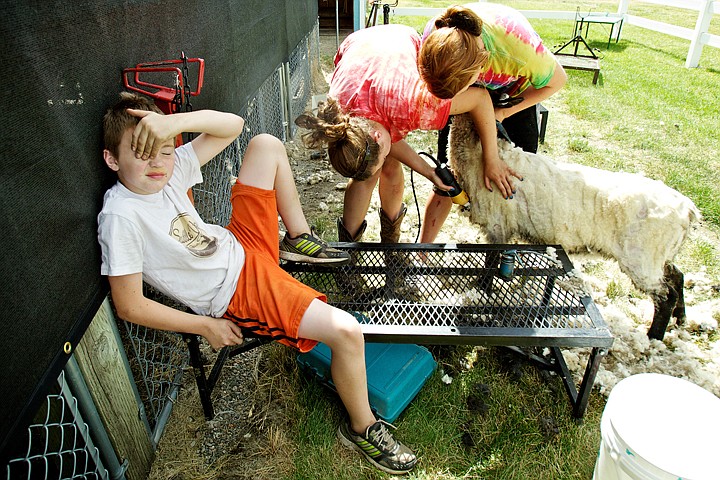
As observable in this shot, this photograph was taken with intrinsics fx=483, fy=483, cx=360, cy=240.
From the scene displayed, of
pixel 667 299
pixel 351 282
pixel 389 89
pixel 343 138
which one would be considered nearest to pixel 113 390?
pixel 351 282

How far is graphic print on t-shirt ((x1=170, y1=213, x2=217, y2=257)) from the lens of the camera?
70.6 inches

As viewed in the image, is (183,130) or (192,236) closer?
(183,130)

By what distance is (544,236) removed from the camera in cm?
271

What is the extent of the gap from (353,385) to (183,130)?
46.2 inches

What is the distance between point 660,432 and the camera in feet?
4.93

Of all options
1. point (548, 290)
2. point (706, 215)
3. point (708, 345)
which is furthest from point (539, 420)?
point (706, 215)

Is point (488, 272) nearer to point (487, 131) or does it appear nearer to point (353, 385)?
point (487, 131)

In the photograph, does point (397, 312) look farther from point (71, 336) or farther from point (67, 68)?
point (67, 68)

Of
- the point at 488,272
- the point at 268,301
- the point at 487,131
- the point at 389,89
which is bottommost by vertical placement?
the point at 488,272

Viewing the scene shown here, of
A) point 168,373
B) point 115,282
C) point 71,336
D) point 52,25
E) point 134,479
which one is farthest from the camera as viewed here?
point 168,373

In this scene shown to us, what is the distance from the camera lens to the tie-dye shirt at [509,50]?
2490mm

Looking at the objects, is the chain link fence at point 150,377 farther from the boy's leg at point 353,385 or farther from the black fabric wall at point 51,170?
the boy's leg at point 353,385

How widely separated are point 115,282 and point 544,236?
2.16 m

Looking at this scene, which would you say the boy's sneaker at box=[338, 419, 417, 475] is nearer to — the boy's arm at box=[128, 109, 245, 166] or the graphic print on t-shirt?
the graphic print on t-shirt
